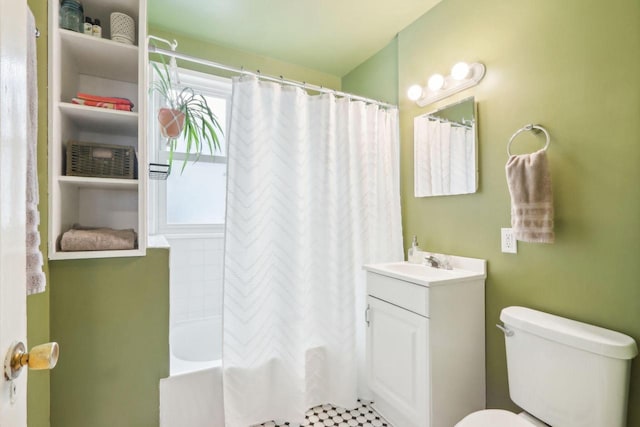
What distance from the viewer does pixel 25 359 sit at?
0.52 m

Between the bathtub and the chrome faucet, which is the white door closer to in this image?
the bathtub

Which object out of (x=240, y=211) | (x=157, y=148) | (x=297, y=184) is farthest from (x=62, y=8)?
(x=297, y=184)

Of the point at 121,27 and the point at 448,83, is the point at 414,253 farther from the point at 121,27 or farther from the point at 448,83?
the point at 121,27

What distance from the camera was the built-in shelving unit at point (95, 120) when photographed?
4.17 ft

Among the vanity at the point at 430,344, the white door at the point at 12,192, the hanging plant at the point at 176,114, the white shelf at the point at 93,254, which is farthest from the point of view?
the hanging plant at the point at 176,114

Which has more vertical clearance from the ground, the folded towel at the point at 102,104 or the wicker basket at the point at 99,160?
the folded towel at the point at 102,104

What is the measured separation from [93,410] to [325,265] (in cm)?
134

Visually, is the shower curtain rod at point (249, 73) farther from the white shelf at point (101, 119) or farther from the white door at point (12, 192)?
the white door at point (12, 192)

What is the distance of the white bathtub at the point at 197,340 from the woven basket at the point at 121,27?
6.32 feet

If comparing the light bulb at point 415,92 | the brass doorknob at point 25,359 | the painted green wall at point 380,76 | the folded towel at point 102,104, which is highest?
the painted green wall at point 380,76

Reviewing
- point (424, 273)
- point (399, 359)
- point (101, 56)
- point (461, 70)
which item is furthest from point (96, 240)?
point (461, 70)

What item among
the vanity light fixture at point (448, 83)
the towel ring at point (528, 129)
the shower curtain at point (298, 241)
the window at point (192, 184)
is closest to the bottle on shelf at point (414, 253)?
the shower curtain at point (298, 241)

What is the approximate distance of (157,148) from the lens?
2.25 meters

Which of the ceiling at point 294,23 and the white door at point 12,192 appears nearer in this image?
the white door at point 12,192
